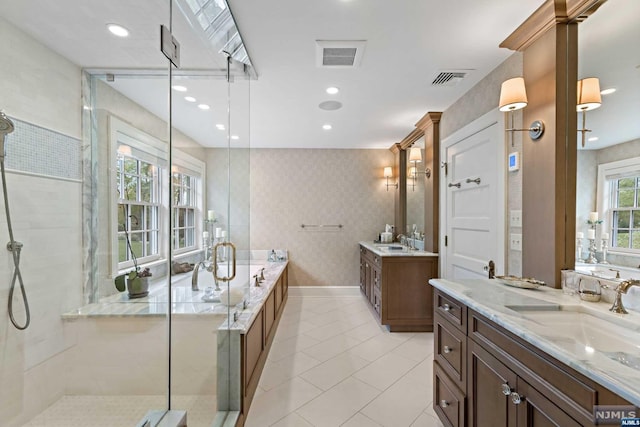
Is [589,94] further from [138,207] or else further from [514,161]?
[138,207]

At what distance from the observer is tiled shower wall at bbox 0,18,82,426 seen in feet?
3.92

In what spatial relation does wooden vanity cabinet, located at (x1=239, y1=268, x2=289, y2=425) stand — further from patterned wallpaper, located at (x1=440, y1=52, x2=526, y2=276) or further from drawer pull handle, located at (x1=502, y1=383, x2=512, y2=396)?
patterned wallpaper, located at (x1=440, y1=52, x2=526, y2=276)

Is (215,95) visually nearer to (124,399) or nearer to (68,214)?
(68,214)

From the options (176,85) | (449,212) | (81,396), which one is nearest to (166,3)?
(176,85)

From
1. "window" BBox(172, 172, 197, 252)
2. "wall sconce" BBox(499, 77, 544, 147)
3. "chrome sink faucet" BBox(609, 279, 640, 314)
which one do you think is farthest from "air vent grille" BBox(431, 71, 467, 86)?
"window" BBox(172, 172, 197, 252)

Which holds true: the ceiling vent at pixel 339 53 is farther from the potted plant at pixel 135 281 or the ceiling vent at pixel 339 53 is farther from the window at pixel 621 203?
the potted plant at pixel 135 281

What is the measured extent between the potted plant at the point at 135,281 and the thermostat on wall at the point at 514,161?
8.34 ft

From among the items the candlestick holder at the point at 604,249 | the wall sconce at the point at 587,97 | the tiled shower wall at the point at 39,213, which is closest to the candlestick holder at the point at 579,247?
the candlestick holder at the point at 604,249

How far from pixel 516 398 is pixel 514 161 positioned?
1.56 metres

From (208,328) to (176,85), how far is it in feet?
5.12

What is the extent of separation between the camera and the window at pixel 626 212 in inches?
46.9

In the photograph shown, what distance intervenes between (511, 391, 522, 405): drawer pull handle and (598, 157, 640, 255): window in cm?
86

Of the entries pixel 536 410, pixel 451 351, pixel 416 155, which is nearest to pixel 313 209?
pixel 416 155

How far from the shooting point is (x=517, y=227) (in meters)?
1.95
